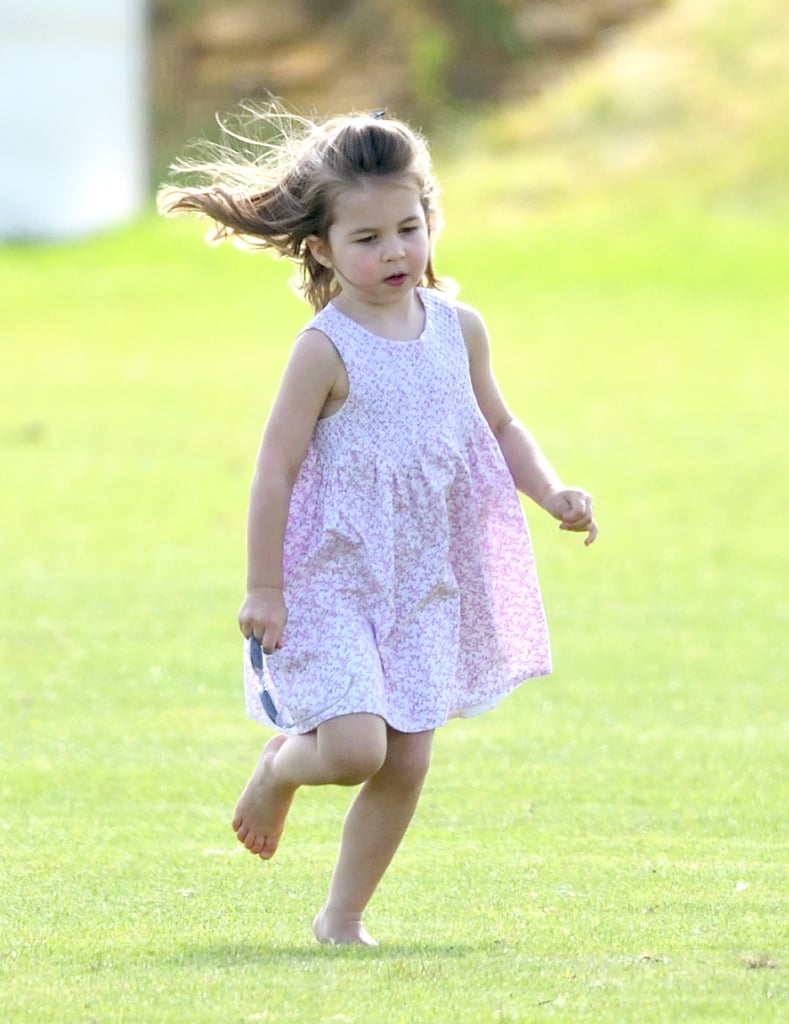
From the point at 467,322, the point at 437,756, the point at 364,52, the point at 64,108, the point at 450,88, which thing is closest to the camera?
the point at 467,322

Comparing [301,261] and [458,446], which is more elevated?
[301,261]

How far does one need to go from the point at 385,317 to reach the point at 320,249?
7.5 inches

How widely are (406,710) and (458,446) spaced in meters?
0.53

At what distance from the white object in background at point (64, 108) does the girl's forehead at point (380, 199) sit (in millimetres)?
20603

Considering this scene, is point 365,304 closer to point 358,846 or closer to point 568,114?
point 358,846

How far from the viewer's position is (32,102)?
967 inches

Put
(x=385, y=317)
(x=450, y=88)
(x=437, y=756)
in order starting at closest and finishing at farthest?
(x=385, y=317) < (x=437, y=756) < (x=450, y=88)

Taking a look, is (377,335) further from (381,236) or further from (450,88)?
(450,88)

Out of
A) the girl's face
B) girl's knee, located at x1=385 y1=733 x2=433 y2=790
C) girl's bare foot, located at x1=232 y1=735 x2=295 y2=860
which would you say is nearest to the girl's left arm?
the girl's face

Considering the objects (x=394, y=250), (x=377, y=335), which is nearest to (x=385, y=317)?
(x=377, y=335)

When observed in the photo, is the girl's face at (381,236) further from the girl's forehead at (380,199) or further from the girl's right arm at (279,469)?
the girl's right arm at (279,469)

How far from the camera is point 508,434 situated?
4.45 metres

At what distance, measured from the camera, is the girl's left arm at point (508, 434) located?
436 cm

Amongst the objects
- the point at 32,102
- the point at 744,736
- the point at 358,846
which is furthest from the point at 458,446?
the point at 32,102
